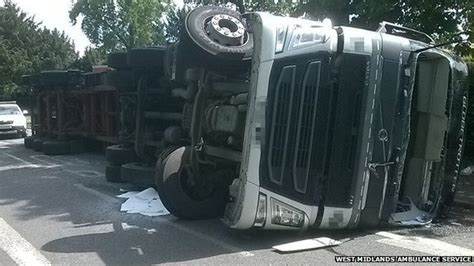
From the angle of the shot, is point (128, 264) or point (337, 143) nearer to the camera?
point (128, 264)

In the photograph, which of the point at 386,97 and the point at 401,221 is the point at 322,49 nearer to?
the point at 386,97

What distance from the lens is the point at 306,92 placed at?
452cm

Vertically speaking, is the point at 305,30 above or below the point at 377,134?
above

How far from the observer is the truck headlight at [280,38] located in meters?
4.45

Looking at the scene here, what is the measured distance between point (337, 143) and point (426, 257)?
1.26 m

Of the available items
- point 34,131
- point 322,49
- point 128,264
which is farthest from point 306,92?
point 34,131

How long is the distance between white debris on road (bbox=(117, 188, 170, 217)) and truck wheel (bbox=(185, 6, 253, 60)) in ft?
6.97

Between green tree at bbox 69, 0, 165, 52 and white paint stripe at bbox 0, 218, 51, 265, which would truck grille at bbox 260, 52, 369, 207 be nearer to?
white paint stripe at bbox 0, 218, 51, 265

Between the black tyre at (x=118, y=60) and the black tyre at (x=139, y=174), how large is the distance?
1.72 m

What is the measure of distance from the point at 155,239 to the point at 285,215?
136 cm

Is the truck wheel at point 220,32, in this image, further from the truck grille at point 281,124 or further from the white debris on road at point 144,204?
the white debris on road at point 144,204

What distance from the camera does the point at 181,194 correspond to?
5324mm

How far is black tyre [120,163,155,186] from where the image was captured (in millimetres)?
6895

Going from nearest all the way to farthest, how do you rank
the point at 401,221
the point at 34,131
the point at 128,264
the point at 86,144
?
the point at 128,264
the point at 401,221
the point at 86,144
the point at 34,131
